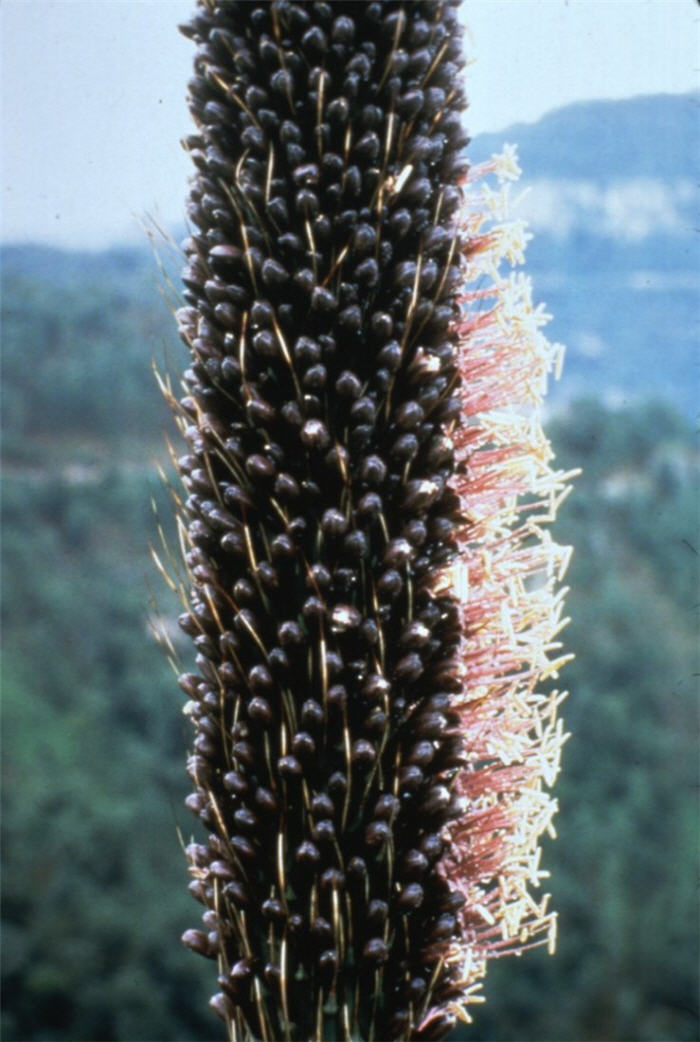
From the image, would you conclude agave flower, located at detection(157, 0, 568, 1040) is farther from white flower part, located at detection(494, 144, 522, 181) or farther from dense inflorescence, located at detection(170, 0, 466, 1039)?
white flower part, located at detection(494, 144, 522, 181)

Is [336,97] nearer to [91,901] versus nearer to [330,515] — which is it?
[330,515]

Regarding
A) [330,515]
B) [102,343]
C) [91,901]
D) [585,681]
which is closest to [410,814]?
[330,515]

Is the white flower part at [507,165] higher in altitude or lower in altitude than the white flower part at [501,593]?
higher

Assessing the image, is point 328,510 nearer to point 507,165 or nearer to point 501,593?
point 501,593

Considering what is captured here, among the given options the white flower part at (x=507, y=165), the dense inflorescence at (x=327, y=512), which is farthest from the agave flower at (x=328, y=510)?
the white flower part at (x=507, y=165)

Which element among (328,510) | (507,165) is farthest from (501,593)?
(507,165)

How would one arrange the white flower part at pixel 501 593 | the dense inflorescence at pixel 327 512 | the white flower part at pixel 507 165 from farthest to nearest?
the white flower part at pixel 507 165 → the white flower part at pixel 501 593 → the dense inflorescence at pixel 327 512

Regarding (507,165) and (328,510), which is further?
(507,165)

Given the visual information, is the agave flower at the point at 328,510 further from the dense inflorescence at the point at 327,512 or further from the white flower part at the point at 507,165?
the white flower part at the point at 507,165

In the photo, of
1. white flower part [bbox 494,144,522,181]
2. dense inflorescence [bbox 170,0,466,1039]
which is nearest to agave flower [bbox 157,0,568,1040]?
dense inflorescence [bbox 170,0,466,1039]
